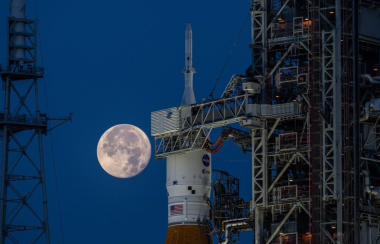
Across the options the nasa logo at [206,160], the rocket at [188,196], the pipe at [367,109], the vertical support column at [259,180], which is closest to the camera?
the pipe at [367,109]

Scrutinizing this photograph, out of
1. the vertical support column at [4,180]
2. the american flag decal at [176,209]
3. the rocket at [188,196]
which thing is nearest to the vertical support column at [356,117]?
the rocket at [188,196]

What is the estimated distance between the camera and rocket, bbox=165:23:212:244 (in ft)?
436

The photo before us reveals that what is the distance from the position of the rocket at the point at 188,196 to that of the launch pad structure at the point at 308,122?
2.02 meters

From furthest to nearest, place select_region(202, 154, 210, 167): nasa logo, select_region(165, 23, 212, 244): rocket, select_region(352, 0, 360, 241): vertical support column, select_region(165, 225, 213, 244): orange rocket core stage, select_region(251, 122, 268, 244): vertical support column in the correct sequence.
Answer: select_region(202, 154, 210, 167): nasa logo < select_region(165, 23, 212, 244): rocket < select_region(165, 225, 213, 244): orange rocket core stage < select_region(251, 122, 268, 244): vertical support column < select_region(352, 0, 360, 241): vertical support column

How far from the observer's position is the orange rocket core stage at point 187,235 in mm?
132375

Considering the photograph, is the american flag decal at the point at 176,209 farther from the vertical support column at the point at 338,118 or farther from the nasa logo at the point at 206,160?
the vertical support column at the point at 338,118

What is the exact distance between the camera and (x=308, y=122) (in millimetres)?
124000

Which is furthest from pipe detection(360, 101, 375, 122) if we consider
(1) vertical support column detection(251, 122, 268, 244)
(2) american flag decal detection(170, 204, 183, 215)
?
(2) american flag decal detection(170, 204, 183, 215)

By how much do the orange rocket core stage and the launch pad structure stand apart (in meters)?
1.69

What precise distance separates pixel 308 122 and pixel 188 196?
47.8 ft

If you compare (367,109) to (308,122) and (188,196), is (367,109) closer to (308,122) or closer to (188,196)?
(308,122)

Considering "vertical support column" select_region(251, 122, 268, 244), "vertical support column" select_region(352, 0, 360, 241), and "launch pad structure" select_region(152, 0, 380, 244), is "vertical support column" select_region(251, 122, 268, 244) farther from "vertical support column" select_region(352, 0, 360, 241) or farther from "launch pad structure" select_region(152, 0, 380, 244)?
"vertical support column" select_region(352, 0, 360, 241)

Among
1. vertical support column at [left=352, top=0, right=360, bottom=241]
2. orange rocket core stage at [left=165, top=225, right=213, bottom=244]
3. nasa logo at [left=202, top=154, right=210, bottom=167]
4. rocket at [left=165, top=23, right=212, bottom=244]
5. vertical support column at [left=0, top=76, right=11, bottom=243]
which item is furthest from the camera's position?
nasa logo at [left=202, top=154, right=210, bottom=167]

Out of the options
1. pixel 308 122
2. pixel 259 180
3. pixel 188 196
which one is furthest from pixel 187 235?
pixel 308 122
